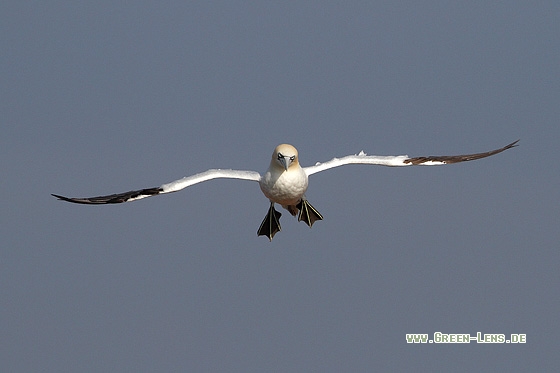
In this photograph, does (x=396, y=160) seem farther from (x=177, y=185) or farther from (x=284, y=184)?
(x=177, y=185)

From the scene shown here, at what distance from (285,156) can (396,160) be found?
4697 millimetres

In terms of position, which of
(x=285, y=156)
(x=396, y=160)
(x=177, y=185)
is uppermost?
(x=396, y=160)

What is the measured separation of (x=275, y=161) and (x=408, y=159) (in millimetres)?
4973

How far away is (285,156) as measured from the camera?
120 ft

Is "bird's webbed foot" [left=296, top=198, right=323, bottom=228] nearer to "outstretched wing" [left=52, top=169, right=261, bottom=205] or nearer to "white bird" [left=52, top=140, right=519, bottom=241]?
"white bird" [left=52, top=140, right=519, bottom=241]

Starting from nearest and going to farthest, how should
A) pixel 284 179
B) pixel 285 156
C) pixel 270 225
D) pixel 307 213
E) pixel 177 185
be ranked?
pixel 285 156 → pixel 284 179 → pixel 177 185 → pixel 307 213 → pixel 270 225

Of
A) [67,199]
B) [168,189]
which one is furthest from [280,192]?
[67,199]

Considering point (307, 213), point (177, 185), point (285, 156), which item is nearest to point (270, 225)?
point (307, 213)

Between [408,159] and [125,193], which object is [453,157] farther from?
[125,193]

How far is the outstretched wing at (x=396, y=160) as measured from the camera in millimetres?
38938

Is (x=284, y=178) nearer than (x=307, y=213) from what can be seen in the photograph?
Yes

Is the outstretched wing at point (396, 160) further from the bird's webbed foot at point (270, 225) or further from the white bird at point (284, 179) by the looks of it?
the bird's webbed foot at point (270, 225)

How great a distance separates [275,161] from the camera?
122ft

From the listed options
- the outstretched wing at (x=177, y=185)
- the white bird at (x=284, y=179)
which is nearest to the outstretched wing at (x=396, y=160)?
the white bird at (x=284, y=179)
